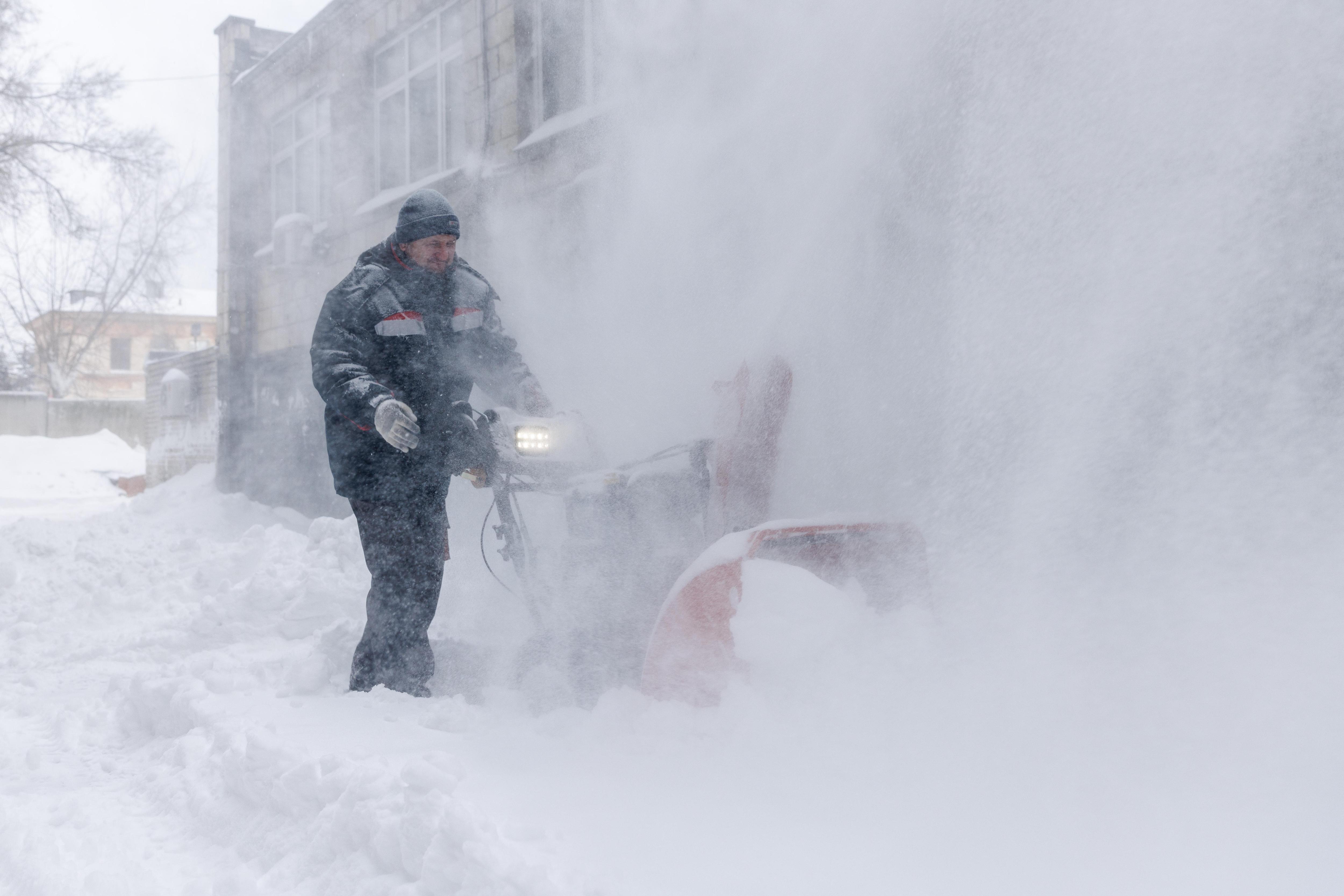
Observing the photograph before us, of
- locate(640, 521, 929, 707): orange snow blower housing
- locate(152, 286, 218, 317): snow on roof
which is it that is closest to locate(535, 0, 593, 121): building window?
locate(640, 521, 929, 707): orange snow blower housing

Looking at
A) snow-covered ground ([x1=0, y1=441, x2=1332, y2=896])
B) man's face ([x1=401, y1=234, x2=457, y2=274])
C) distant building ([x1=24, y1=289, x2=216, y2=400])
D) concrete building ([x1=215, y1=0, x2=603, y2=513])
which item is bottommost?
snow-covered ground ([x1=0, y1=441, x2=1332, y2=896])

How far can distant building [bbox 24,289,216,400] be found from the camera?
37688 millimetres

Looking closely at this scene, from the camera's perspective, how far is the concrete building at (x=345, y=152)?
21.9 ft

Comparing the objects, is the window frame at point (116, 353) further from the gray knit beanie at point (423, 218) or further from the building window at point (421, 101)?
the gray knit beanie at point (423, 218)

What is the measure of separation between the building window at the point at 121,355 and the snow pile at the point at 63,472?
28.5m

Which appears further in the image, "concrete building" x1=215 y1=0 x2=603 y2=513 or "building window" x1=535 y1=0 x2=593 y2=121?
"concrete building" x1=215 y1=0 x2=603 y2=513

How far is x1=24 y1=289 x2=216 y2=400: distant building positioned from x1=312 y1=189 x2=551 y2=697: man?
36.9 metres

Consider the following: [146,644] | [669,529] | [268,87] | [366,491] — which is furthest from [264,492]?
[669,529]

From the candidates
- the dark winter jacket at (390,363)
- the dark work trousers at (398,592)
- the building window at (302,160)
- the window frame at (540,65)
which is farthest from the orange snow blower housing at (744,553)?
the building window at (302,160)

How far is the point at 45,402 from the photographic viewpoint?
2878 centimetres

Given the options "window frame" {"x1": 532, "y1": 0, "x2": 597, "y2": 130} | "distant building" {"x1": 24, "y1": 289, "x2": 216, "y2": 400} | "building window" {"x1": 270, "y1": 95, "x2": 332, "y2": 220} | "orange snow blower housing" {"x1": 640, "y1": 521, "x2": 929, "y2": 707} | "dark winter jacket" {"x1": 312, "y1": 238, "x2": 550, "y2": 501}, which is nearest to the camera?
"orange snow blower housing" {"x1": 640, "y1": 521, "x2": 929, "y2": 707}

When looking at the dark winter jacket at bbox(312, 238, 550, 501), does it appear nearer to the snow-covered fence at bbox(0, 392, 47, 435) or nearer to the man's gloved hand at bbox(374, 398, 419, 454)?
the man's gloved hand at bbox(374, 398, 419, 454)

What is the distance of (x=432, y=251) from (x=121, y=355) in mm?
57653

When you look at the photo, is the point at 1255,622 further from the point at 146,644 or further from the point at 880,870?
the point at 146,644
